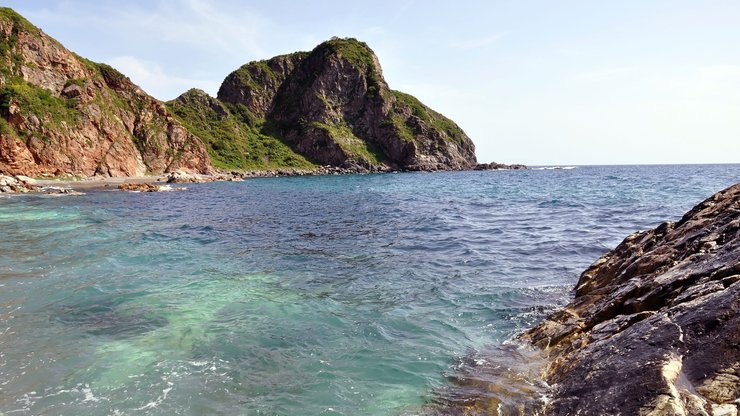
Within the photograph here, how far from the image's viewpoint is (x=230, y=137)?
144750mm

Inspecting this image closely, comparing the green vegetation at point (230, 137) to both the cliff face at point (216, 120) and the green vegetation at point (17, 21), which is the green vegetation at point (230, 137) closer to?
the cliff face at point (216, 120)

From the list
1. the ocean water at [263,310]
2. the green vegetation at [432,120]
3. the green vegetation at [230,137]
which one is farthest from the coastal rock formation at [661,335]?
the green vegetation at [432,120]

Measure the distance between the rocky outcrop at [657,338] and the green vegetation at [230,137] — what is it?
124 metres

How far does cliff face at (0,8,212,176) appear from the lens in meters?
66.6

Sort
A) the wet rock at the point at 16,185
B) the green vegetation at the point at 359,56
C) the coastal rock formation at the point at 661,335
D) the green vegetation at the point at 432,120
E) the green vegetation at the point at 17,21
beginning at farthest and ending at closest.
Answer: the green vegetation at the point at 432,120, the green vegetation at the point at 359,56, the green vegetation at the point at 17,21, the wet rock at the point at 16,185, the coastal rock formation at the point at 661,335

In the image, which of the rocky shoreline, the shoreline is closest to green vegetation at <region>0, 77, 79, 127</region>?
the shoreline

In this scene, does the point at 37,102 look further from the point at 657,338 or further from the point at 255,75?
the point at 255,75

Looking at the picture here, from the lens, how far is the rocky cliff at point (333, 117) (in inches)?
6230

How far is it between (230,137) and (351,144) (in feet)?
152

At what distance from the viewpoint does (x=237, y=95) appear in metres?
184

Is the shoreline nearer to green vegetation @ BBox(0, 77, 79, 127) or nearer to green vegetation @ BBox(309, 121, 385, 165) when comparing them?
green vegetation @ BBox(0, 77, 79, 127)

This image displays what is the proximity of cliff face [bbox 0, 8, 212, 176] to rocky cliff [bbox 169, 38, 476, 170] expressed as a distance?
155 feet

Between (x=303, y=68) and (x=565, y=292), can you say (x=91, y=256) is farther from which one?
(x=303, y=68)

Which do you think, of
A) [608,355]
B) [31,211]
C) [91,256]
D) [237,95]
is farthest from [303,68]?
[608,355]
